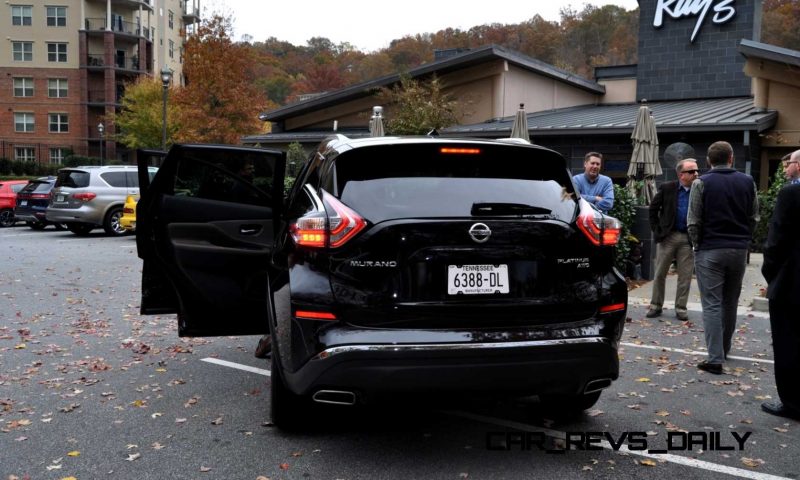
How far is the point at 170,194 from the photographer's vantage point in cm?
566

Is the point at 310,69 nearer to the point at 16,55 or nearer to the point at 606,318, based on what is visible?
the point at 16,55

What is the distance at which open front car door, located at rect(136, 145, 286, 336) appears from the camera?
5.35 metres

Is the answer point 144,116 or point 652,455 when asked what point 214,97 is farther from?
point 652,455

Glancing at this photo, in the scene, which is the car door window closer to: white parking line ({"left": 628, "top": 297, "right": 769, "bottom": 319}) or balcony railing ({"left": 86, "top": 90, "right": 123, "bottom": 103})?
white parking line ({"left": 628, "top": 297, "right": 769, "bottom": 319})

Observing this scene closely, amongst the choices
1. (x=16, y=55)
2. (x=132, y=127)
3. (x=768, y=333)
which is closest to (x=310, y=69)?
(x=132, y=127)

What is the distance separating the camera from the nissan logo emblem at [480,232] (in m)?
3.87

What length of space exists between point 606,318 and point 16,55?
68.7 m

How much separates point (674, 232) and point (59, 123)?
63897 mm

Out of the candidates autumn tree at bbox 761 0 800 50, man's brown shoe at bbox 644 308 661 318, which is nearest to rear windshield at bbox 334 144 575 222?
man's brown shoe at bbox 644 308 661 318

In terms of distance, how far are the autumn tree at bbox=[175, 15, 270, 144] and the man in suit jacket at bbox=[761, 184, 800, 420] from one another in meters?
31.2

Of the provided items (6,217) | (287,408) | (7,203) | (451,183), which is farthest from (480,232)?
(6,217)

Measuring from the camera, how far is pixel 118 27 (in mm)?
63844

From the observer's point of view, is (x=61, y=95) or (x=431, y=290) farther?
(x=61, y=95)

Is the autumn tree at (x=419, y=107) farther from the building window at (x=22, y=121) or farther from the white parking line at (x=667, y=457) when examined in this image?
the building window at (x=22, y=121)
